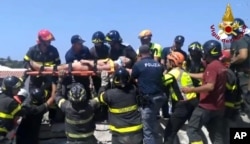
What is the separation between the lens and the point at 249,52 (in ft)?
28.7

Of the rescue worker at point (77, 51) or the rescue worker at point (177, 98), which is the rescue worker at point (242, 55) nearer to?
the rescue worker at point (177, 98)

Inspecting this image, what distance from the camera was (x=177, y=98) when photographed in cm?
820

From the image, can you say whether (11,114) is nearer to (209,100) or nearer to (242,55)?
(209,100)

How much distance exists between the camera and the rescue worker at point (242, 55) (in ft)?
28.2

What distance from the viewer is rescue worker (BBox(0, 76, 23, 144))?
7539 millimetres

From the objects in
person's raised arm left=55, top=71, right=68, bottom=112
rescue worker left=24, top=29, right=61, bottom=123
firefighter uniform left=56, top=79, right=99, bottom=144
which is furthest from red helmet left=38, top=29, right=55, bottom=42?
firefighter uniform left=56, top=79, right=99, bottom=144

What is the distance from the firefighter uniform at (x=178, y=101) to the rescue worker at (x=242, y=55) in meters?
1.18

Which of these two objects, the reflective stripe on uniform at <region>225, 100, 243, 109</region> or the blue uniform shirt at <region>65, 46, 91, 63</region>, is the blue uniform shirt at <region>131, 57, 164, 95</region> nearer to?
the reflective stripe on uniform at <region>225, 100, 243, 109</region>

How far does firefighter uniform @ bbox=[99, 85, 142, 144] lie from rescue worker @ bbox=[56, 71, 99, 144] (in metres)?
0.29

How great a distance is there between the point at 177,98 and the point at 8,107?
303 cm

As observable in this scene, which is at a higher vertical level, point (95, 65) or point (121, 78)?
point (95, 65)

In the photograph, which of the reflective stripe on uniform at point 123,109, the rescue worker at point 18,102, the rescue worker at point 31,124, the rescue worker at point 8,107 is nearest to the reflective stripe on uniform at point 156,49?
the reflective stripe on uniform at point 123,109

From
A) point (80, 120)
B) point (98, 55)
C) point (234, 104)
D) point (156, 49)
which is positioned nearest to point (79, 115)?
point (80, 120)

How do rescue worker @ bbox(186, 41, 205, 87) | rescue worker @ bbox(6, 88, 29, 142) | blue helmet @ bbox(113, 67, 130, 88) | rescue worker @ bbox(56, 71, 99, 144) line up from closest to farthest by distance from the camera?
rescue worker @ bbox(56, 71, 99, 144), blue helmet @ bbox(113, 67, 130, 88), rescue worker @ bbox(6, 88, 29, 142), rescue worker @ bbox(186, 41, 205, 87)
